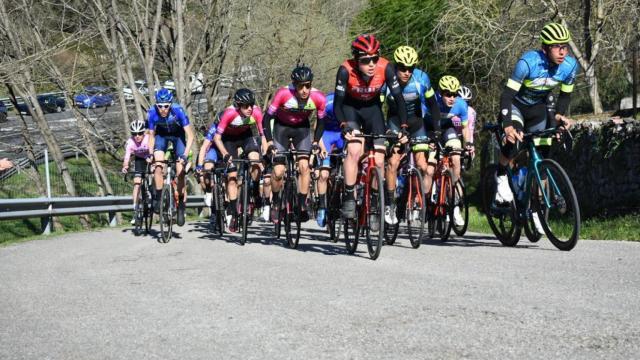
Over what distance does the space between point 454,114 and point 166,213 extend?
15.2 feet

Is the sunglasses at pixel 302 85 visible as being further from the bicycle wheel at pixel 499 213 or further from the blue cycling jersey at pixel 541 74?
the blue cycling jersey at pixel 541 74

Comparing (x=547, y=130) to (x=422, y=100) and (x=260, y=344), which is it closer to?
(x=422, y=100)

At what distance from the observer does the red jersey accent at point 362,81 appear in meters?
10.2

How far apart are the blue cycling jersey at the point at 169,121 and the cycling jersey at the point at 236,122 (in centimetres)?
61

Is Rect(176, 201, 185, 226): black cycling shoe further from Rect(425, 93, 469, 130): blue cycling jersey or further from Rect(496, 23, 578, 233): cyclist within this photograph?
Rect(496, 23, 578, 233): cyclist

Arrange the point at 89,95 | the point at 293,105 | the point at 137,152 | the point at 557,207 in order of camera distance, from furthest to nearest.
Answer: the point at 89,95
the point at 137,152
the point at 293,105
the point at 557,207

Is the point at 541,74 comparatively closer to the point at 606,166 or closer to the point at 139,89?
the point at 606,166

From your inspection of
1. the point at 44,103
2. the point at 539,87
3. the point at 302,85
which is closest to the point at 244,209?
the point at 302,85

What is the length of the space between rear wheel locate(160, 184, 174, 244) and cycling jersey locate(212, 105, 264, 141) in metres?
1.22

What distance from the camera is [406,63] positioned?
1152cm

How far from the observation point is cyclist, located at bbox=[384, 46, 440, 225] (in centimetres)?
1098

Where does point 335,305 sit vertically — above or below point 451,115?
below

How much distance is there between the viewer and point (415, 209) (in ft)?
36.5

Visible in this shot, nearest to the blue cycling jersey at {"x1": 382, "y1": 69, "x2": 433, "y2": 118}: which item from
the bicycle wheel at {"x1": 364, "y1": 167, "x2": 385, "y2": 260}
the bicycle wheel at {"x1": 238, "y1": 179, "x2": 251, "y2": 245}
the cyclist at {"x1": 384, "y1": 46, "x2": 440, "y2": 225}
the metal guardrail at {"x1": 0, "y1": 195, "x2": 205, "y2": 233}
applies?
the cyclist at {"x1": 384, "y1": 46, "x2": 440, "y2": 225}
